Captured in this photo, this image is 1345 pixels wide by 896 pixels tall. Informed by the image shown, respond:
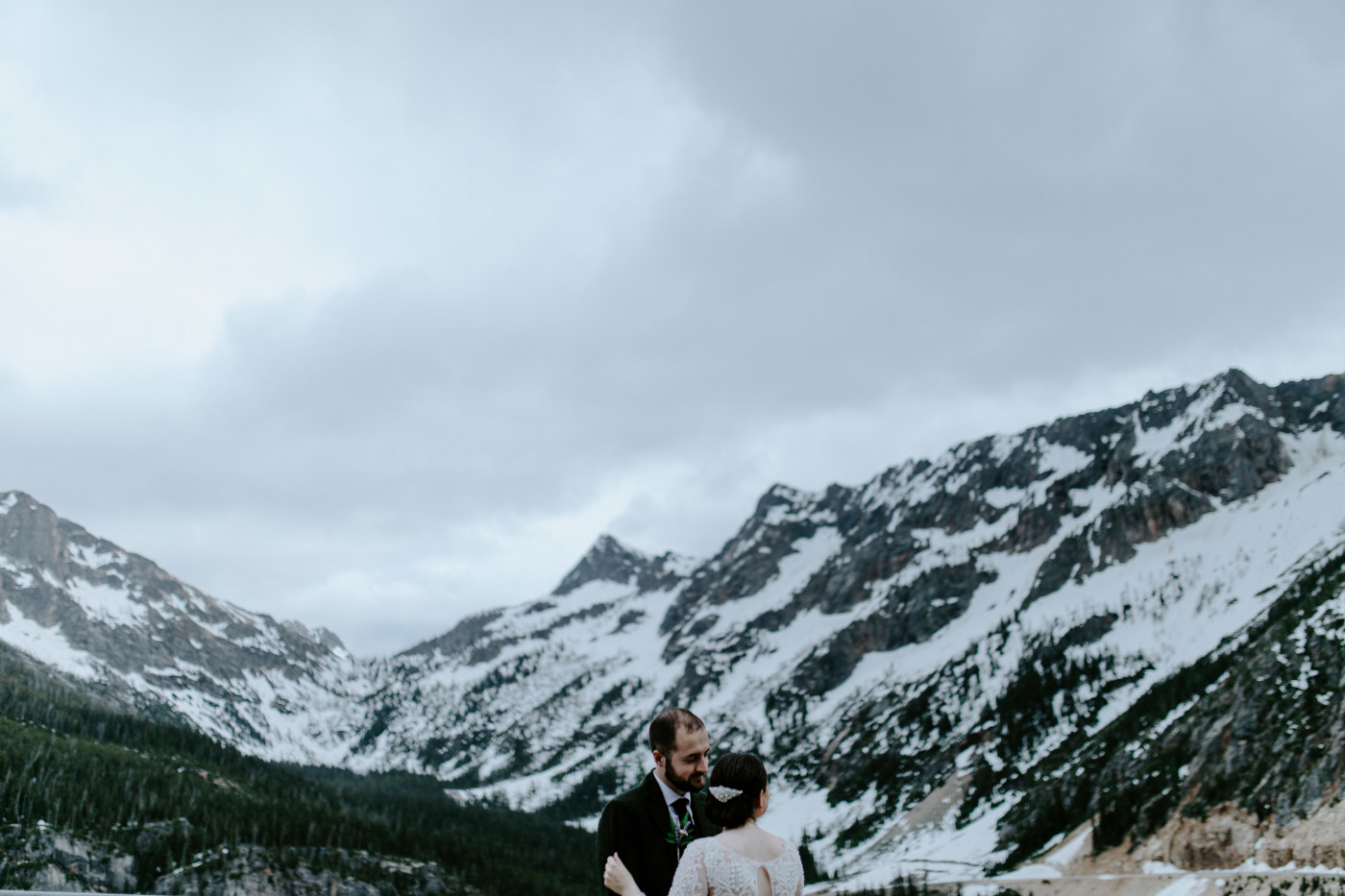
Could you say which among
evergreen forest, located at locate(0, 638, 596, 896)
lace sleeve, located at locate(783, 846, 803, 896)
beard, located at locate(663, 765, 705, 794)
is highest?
beard, located at locate(663, 765, 705, 794)

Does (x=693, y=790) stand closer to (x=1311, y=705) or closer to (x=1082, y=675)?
(x=1311, y=705)

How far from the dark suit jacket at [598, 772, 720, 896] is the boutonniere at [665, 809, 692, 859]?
0.02m

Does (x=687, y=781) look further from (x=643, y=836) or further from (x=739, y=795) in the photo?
(x=739, y=795)

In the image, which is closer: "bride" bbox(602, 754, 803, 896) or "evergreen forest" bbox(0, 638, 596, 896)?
"bride" bbox(602, 754, 803, 896)

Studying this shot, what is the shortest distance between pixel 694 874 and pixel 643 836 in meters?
1.05

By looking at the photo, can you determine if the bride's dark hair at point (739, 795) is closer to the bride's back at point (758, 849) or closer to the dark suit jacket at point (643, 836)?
the bride's back at point (758, 849)

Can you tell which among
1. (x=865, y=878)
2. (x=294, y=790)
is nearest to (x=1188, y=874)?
(x=865, y=878)

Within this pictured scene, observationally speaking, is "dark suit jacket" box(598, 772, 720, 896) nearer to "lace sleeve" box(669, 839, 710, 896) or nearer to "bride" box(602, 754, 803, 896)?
"bride" box(602, 754, 803, 896)

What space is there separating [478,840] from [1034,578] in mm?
132329

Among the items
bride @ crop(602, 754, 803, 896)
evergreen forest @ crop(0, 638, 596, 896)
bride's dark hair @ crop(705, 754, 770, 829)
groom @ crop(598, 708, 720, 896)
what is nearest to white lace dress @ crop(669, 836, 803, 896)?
bride @ crop(602, 754, 803, 896)

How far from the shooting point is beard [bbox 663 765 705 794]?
610cm

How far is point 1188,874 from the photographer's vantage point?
56.8 meters

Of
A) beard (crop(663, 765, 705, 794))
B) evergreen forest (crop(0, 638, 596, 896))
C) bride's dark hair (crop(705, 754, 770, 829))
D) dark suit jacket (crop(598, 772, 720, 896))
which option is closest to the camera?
bride's dark hair (crop(705, 754, 770, 829))

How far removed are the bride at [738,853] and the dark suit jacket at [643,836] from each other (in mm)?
556
